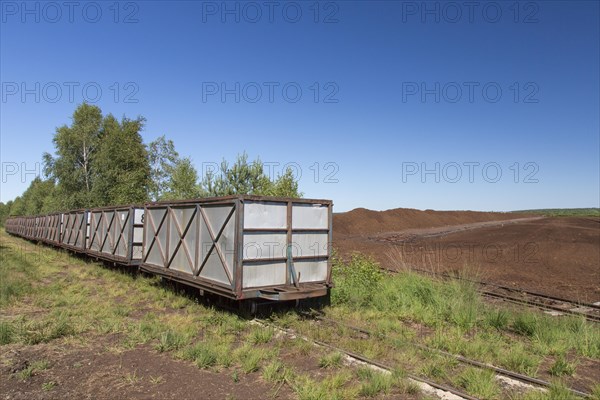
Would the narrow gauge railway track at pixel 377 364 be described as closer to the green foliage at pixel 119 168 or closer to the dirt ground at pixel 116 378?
the dirt ground at pixel 116 378

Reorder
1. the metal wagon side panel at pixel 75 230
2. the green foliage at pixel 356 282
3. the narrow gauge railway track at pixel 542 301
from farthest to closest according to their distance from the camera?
the metal wagon side panel at pixel 75 230 → the green foliage at pixel 356 282 → the narrow gauge railway track at pixel 542 301

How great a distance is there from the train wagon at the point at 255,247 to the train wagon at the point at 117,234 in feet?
12.5

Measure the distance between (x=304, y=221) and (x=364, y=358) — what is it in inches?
150

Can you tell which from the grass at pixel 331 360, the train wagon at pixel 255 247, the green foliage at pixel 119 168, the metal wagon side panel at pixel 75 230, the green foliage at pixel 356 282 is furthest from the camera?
the green foliage at pixel 119 168

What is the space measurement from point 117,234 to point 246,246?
898cm

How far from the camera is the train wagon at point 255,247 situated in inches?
315

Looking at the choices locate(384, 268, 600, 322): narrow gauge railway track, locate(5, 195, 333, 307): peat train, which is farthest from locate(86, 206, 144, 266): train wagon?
locate(384, 268, 600, 322): narrow gauge railway track

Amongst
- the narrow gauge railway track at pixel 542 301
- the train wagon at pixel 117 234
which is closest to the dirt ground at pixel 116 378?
the narrow gauge railway track at pixel 542 301

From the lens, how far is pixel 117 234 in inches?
584

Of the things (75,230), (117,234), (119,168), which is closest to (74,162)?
(119,168)

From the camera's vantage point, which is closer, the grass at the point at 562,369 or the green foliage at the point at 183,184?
the grass at the point at 562,369

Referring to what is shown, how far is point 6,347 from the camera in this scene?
637 cm

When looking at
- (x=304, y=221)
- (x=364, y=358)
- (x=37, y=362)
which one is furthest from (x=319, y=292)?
(x=37, y=362)

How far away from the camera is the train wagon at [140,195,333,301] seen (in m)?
7.99
